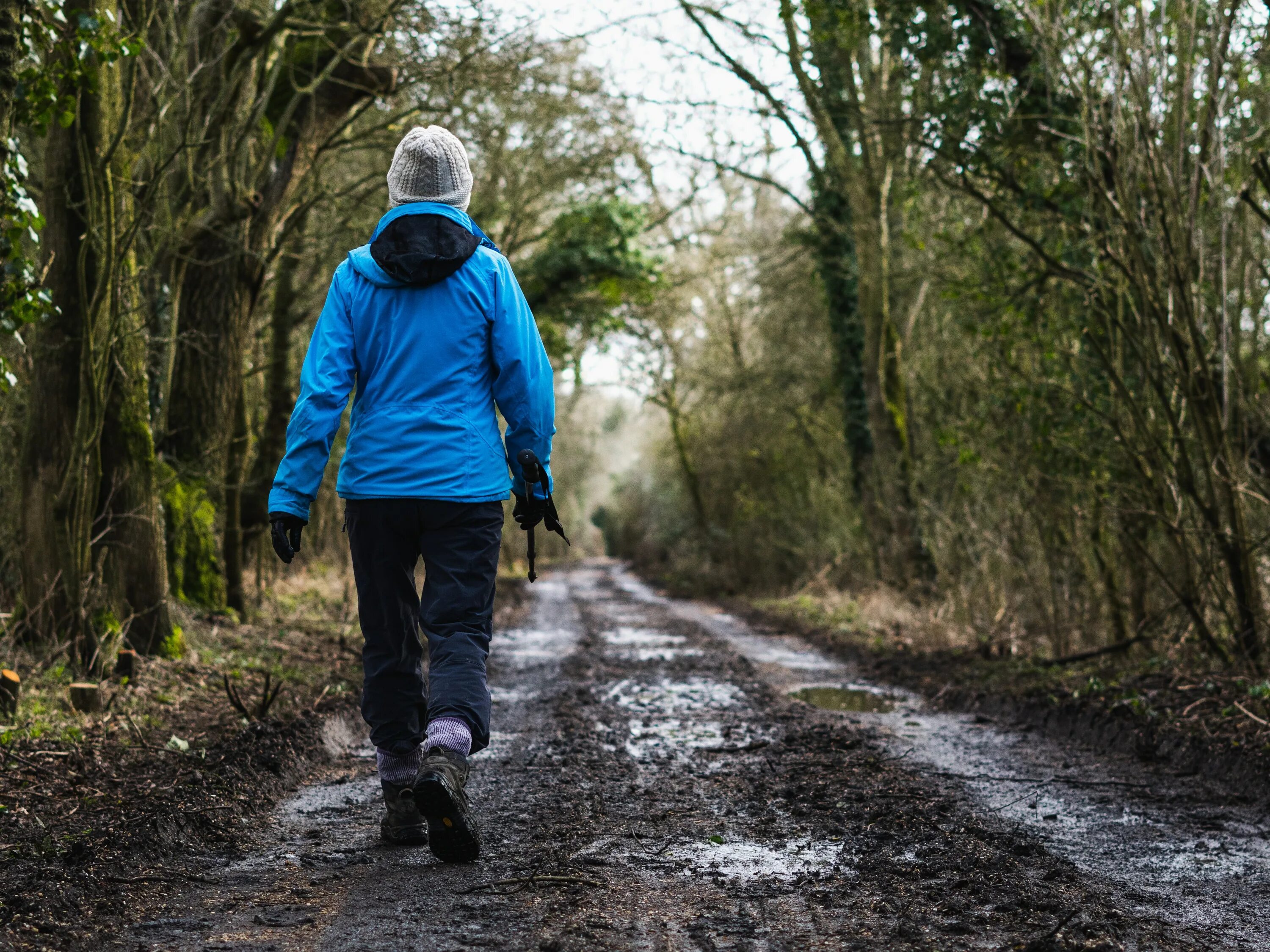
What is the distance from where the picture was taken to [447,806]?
3.28 metres

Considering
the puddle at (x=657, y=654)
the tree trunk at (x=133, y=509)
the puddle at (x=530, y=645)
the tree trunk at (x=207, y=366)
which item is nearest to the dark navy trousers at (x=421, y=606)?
the tree trunk at (x=133, y=509)

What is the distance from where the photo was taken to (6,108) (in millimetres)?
4832

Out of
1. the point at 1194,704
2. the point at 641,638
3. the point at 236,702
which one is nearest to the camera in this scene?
the point at 236,702

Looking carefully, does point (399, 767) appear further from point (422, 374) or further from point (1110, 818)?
point (1110, 818)

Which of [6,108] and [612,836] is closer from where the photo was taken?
[612,836]

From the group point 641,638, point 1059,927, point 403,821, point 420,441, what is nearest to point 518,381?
point 420,441

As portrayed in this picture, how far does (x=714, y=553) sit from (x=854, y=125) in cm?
1320

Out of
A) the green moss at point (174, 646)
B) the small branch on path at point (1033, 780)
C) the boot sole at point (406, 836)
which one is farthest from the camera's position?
the green moss at point (174, 646)

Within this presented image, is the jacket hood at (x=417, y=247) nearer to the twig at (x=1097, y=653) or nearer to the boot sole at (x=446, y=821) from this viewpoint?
the boot sole at (x=446, y=821)

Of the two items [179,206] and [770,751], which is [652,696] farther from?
[179,206]

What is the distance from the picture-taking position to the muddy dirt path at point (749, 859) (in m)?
2.77

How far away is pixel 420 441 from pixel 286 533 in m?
0.53

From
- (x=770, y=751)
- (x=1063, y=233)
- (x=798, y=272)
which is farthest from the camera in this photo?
(x=798, y=272)

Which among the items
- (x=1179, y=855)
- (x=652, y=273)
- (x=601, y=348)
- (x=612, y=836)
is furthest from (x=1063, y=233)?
(x=601, y=348)
